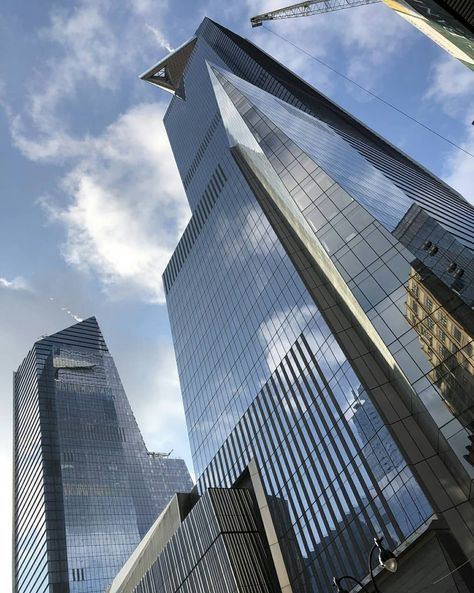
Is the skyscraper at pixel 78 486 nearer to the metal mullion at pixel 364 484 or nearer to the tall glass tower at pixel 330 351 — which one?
the tall glass tower at pixel 330 351

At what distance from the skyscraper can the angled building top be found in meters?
109

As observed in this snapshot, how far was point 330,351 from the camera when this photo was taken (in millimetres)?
50750

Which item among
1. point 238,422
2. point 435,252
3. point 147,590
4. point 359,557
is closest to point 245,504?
point 238,422

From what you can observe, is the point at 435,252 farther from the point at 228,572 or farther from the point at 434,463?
the point at 228,572

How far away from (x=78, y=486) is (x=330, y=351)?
438 feet

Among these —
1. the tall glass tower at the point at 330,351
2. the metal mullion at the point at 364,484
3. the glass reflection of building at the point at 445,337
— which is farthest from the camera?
the metal mullion at the point at 364,484

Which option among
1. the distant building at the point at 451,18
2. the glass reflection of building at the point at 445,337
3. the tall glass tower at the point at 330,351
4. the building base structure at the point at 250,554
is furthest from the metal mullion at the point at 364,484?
the distant building at the point at 451,18

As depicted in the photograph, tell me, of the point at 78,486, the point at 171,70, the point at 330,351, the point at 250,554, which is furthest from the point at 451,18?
the point at 171,70

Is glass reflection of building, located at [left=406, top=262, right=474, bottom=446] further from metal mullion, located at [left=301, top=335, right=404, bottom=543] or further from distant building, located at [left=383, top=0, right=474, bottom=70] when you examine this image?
distant building, located at [left=383, top=0, right=474, bottom=70]

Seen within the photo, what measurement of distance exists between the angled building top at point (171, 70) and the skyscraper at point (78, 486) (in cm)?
10942

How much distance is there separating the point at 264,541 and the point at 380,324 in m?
25.6

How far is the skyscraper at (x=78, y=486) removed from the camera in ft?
472

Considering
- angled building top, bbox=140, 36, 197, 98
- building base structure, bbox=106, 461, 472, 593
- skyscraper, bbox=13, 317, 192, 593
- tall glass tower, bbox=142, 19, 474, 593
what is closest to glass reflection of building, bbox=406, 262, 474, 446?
tall glass tower, bbox=142, 19, 474, 593

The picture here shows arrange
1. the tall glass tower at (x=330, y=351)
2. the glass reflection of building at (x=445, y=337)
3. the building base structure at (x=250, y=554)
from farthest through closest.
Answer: the tall glass tower at (x=330, y=351) → the building base structure at (x=250, y=554) → the glass reflection of building at (x=445, y=337)
